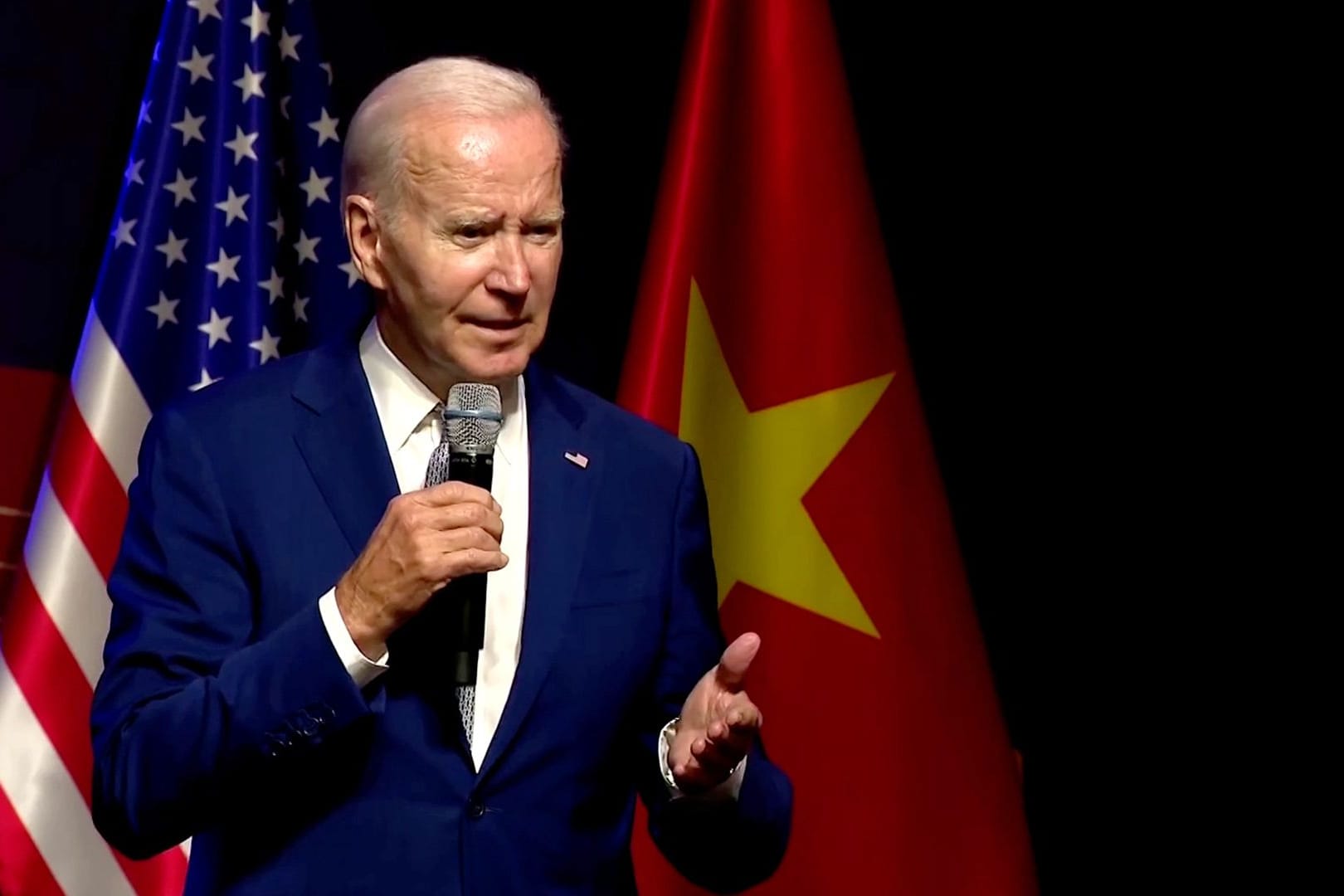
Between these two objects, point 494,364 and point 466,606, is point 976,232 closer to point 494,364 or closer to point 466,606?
point 494,364

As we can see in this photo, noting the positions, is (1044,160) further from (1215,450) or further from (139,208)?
(139,208)

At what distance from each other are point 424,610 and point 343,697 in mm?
147

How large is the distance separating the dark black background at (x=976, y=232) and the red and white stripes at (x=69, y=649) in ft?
0.89

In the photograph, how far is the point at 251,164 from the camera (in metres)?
2.81

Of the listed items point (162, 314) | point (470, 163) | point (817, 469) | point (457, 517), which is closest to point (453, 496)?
point (457, 517)

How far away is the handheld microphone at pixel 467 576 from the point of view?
1.56 metres

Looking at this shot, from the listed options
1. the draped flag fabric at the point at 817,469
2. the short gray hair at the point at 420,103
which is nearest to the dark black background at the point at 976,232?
the draped flag fabric at the point at 817,469

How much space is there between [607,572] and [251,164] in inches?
52.4

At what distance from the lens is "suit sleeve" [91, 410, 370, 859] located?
1550mm

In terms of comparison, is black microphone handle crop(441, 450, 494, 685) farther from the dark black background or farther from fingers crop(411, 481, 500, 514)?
the dark black background

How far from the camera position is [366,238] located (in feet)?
6.10

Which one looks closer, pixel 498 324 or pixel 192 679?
pixel 192 679

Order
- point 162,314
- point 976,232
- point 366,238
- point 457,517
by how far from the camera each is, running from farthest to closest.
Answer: point 976,232, point 162,314, point 366,238, point 457,517

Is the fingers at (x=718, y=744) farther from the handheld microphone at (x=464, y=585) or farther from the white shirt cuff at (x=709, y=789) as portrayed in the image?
the handheld microphone at (x=464, y=585)
